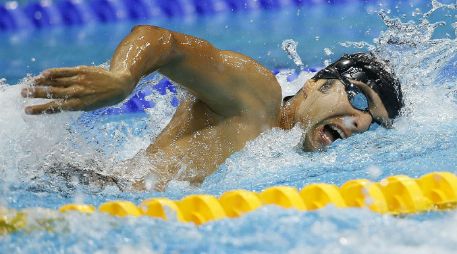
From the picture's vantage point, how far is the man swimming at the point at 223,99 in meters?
1.85

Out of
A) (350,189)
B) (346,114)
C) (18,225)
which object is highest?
(346,114)

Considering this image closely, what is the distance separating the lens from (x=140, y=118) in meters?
3.75

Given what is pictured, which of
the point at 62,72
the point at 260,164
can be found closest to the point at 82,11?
the point at 260,164

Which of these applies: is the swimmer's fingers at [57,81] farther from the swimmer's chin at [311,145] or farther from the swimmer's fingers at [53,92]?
the swimmer's chin at [311,145]

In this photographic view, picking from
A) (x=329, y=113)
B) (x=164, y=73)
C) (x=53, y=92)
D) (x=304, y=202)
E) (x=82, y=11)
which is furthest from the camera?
(x=82, y=11)

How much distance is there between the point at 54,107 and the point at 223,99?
70 centimetres

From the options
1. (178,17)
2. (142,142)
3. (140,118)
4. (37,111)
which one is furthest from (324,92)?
(178,17)

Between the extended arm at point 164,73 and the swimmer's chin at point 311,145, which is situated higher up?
the extended arm at point 164,73

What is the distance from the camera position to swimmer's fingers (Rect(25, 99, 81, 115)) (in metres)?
1.59

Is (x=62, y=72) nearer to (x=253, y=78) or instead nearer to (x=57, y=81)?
(x=57, y=81)

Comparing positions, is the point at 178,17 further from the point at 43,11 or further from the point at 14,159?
the point at 14,159

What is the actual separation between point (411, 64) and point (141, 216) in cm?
173

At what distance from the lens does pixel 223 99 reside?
219 centimetres

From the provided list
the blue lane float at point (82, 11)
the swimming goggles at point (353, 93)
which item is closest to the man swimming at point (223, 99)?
the swimming goggles at point (353, 93)
